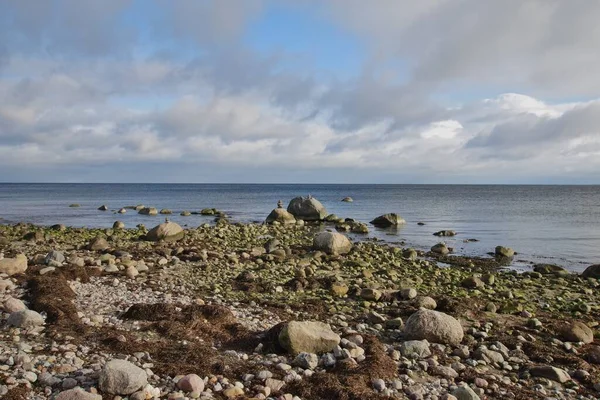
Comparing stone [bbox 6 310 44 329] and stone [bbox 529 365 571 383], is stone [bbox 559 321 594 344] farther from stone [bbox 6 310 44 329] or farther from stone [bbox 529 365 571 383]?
stone [bbox 6 310 44 329]

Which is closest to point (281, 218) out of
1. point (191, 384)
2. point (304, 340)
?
point (304, 340)

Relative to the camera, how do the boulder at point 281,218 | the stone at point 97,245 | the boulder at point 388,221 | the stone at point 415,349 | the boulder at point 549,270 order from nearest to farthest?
1. the stone at point 415,349
2. the boulder at point 549,270
3. the stone at point 97,245
4. the boulder at point 281,218
5. the boulder at point 388,221

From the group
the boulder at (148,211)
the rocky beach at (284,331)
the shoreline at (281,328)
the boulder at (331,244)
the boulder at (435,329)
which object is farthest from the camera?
the boulder at (148,211)

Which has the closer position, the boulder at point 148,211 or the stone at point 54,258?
the stone at point 54,258

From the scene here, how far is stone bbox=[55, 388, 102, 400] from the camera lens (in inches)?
228

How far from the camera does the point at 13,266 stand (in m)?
13.5

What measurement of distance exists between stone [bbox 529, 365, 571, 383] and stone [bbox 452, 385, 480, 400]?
1811 mm

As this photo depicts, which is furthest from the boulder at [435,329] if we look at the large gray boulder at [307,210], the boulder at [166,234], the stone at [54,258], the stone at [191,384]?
the large gray boulder at [307,210]

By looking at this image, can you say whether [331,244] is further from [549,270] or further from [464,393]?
[464,393]

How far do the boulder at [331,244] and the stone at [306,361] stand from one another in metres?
13.3

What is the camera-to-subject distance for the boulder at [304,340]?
8039mm

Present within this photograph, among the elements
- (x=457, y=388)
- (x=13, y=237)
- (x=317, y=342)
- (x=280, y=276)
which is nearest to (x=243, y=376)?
(x=317, y=342)

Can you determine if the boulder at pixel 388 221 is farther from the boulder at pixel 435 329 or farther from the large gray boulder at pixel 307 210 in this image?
the boulder at pixel 435 329

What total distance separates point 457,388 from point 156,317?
19.5ft
